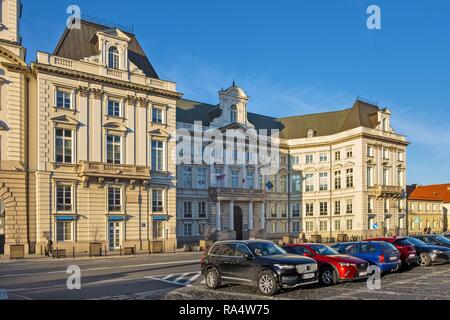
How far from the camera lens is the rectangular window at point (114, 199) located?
134 feet

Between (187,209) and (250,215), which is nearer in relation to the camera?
(187,209)

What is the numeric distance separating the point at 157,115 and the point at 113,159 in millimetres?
6725

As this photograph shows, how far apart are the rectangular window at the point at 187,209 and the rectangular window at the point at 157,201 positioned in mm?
9593

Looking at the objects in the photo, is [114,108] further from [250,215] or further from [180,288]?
[180,288]

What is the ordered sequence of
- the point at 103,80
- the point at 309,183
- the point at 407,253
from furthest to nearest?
the point at 309,183 → the point at 103,80 → the point at 407,253

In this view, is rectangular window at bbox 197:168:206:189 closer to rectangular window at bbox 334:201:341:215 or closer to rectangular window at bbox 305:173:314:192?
rectangular window at bbox 305:173:314:192

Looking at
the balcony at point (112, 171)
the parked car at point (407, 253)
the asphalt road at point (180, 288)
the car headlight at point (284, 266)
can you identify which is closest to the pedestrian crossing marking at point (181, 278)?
the asphalt road at point (180, 288)

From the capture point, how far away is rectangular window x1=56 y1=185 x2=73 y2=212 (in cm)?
3803

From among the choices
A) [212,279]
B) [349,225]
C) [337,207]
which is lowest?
[349,225]

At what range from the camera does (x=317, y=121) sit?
238 feet

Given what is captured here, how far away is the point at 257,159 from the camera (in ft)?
207

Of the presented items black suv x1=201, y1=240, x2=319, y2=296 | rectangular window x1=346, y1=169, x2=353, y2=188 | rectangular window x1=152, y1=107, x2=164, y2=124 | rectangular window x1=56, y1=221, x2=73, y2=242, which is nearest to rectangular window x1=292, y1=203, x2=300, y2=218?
rectangular window x1=346, y1=169, x2=353, y2=188

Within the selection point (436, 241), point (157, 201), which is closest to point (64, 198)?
point (157, 201)

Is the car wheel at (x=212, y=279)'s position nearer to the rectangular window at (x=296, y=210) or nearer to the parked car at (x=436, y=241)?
the parked car at (x=436, y=241)
